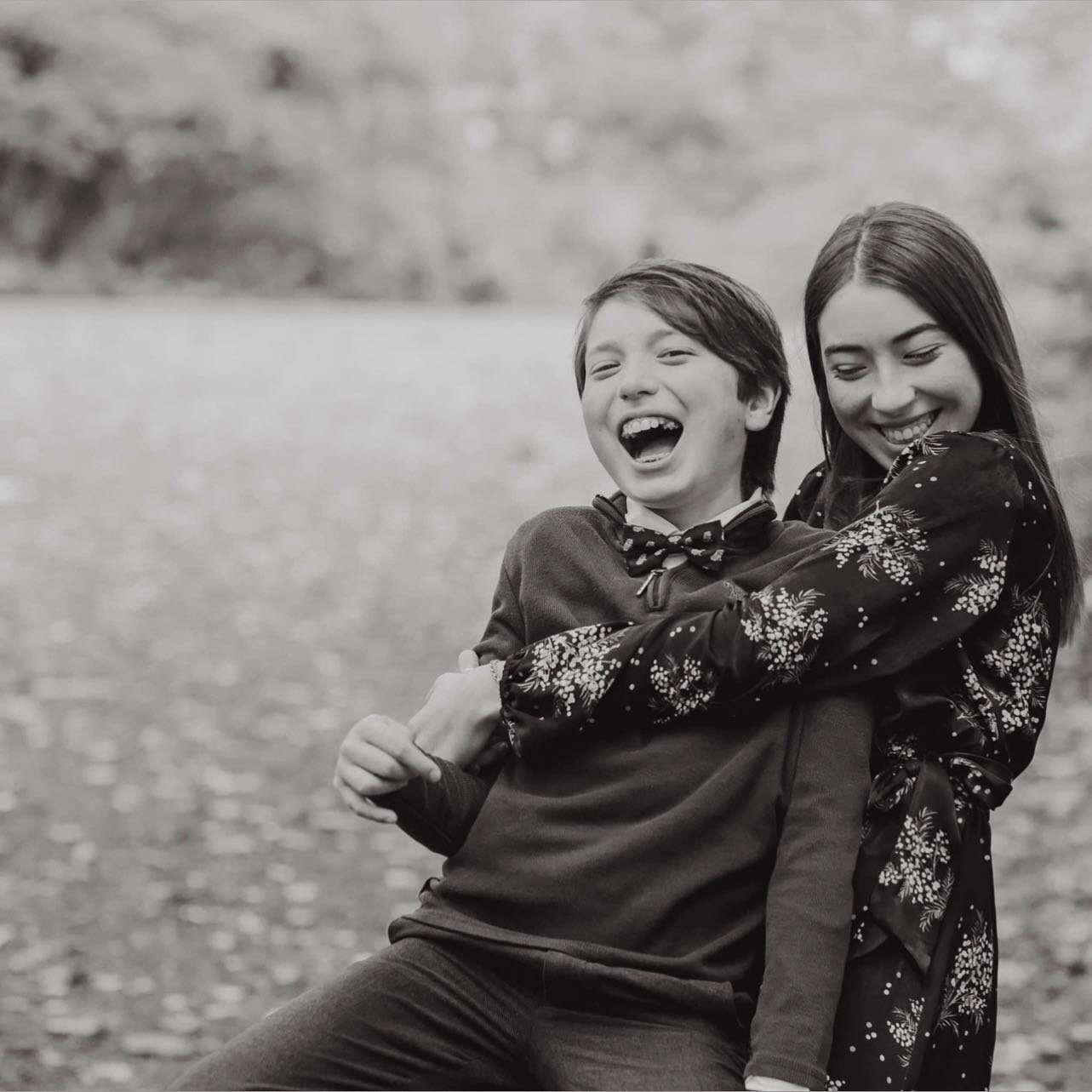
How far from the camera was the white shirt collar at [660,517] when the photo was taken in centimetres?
217

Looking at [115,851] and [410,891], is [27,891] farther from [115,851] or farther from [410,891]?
[410,891]

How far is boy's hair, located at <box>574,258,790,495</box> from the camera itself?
2.21 m

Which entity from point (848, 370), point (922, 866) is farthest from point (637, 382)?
point (922, 866)

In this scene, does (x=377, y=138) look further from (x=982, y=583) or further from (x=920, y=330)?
(x=982, y=583)

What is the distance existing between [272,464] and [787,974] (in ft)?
36.9

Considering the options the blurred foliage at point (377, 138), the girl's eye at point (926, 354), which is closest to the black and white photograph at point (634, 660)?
the girl's eye at point (926, 354)

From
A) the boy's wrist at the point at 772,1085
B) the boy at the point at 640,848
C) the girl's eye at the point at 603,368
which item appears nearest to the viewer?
the boy's wrist at the point at 772,1085

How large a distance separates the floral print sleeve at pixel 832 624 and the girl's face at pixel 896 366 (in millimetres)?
110

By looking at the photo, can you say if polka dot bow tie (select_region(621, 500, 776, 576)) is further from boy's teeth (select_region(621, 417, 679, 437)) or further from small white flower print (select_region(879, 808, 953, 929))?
small white flower print (select_region(879, 808, 953, 929))

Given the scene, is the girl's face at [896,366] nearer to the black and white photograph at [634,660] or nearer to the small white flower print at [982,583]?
the black and white photograph at [634,660]

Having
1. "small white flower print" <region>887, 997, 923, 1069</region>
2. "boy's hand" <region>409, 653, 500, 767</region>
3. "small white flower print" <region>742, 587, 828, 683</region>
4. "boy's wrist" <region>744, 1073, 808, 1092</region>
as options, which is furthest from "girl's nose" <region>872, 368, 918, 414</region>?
"boy's wrist" <region>744, 1073, 808, 1092</region>

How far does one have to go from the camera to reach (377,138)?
25141 millimetres

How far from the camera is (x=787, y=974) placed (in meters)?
1.85

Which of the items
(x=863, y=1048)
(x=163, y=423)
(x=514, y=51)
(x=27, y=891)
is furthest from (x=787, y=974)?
(x=514, y=51)
